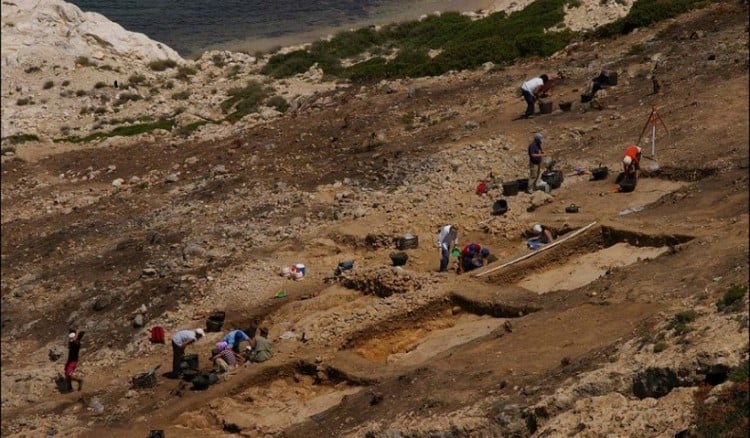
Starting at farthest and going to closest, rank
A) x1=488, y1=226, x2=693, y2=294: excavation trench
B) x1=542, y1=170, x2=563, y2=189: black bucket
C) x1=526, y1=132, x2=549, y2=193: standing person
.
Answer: x1=542, y1=170, x2=563, y2=189: black bucket < x1=526, y1=132, x2=549, y2=193: standing person < x1=488, y1=226, x2=693, y2=294: excavation trench

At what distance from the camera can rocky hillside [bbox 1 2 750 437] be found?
46.5ft

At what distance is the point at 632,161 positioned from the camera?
22281mm

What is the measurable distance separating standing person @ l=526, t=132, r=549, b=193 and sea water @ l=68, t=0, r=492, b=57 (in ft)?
85.9

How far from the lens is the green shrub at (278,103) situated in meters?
36.2

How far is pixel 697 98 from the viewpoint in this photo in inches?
1005

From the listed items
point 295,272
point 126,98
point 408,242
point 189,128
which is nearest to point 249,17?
point 126,98

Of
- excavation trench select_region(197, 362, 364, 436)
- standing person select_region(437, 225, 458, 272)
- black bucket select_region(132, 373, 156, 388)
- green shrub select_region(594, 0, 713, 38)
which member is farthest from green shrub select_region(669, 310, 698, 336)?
green shrub select_region(594, 0, 713, 38)

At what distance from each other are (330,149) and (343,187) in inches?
128

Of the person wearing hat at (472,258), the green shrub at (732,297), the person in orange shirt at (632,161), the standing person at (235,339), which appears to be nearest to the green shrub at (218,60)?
the person in orange shirt at (632,161)

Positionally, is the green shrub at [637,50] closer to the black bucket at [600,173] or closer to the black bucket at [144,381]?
the black bucket at [600,173]

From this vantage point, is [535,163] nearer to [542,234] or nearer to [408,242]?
[542,234]

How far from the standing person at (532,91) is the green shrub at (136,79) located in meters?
16.5

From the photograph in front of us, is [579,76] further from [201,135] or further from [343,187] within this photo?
[201,135]

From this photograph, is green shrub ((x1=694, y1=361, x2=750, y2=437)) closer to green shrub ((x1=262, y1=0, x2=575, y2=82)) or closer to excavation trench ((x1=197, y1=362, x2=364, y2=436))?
excavation trench ((x1=197, y1=362, x2=364, y2=436))
